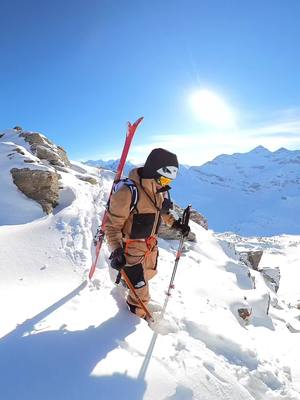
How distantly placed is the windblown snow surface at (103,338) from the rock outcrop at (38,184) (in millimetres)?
A: 1447

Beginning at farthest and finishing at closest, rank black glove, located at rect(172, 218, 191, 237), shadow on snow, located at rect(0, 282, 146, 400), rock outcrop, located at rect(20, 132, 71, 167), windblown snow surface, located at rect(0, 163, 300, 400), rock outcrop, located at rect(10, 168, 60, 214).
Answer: rock outcrop, located at rect(20, 132, 71, 167)
rock outcrop, located at rect(10, 168, 60, 214)
black glove, located at rect(172, 218, 191, 237)
windblown snow surface, located at rect(0, 163, 300, 400)
shadow on snow, located at rect(0, 282, 146, 400)

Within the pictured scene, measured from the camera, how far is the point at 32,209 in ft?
39.4

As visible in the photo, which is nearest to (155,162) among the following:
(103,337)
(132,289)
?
(132,289)

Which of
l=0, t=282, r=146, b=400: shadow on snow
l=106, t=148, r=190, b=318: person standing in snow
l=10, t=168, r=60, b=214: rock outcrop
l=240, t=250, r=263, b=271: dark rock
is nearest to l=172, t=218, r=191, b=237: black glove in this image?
l=106, t=148, r=190, b=318: person standing in snow

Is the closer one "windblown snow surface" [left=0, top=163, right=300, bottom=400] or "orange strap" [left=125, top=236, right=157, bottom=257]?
"windblown snow surface" [left=0, top=163, right=300, bottom=400]

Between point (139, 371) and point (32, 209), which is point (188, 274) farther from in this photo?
point (139, 371)

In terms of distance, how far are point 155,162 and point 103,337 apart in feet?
9.23

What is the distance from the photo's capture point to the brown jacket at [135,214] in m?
5.45

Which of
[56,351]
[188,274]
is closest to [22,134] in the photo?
[188,274]

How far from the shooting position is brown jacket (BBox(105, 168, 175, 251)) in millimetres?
5449

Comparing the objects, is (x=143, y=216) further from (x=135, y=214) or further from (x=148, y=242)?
(x=148, y=242)

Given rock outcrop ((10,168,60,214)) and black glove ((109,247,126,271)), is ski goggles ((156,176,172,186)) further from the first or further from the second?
rock outcrop ((10,168,60,214))

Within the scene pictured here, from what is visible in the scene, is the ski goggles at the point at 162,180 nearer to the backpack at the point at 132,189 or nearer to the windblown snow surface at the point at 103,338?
the backpack at the point at 132,189

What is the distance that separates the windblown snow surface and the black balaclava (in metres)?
2.41
